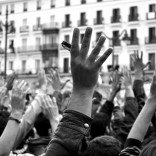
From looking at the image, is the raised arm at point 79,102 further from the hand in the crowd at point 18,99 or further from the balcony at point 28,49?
the balcony at point 28,49

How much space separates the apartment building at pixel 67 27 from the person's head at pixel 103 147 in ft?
138

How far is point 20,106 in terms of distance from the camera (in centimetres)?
327

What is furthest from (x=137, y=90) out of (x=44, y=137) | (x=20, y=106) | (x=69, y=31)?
(x=69, y=31)

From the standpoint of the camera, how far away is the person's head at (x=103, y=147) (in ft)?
8.80

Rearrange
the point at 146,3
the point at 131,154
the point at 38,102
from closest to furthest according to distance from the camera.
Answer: the point at 131,154
the point at 38,102
the point at 146,3

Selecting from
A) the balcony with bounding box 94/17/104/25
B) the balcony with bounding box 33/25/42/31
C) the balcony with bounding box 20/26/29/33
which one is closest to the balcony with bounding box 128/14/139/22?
the balcony with bounding box 94/17/104/25

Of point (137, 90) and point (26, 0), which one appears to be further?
point (26, 0)

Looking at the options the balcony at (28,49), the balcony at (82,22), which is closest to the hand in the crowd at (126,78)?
the balcony at (82,22)

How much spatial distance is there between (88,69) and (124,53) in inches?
1780

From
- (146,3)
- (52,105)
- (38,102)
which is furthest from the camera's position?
(146,3)

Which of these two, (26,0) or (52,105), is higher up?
(26,0)

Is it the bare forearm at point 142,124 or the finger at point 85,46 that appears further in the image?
the bare forearm at point 142,124

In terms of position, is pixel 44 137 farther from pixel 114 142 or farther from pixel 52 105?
pixel 114 142

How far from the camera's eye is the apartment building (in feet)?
152
